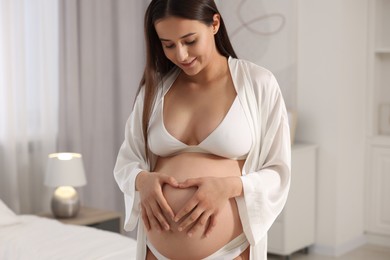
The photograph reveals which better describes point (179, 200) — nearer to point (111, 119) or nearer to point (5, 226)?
point (5, 226)

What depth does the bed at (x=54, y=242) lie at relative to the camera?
2.63m

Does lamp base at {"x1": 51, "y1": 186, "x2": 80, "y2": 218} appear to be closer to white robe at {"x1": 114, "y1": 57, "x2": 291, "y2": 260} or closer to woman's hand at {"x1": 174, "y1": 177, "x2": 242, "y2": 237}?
white robe at {"x1": 114, "y1": 57, "x2": 291, "y2": 260}

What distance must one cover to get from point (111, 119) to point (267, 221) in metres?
2.93

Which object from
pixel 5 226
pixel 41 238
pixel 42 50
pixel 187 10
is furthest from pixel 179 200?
pixel 42 50

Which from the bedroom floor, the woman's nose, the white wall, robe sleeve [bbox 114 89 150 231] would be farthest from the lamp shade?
the woman's nose

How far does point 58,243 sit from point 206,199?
1.49 meters

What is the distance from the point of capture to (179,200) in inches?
59.4

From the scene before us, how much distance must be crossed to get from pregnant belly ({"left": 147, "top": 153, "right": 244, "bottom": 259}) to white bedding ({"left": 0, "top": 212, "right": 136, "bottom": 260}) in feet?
3.50

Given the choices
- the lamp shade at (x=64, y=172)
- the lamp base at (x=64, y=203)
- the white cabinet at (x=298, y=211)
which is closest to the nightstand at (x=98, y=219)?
the lamp base at (x=64, y=203)

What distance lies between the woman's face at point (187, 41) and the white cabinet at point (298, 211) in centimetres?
280

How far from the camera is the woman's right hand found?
58.7 inches

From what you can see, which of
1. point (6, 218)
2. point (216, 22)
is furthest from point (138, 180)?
point (6, 218)

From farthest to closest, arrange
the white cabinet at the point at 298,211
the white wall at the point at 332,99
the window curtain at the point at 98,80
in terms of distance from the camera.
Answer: the white wall at the point at 332,99, the white cabinet at the point at 298,211, the window curtain at the point at 98,80

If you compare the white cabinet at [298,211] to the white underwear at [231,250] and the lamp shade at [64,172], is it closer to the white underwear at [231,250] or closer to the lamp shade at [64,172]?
the lamp shade at [64,172]
